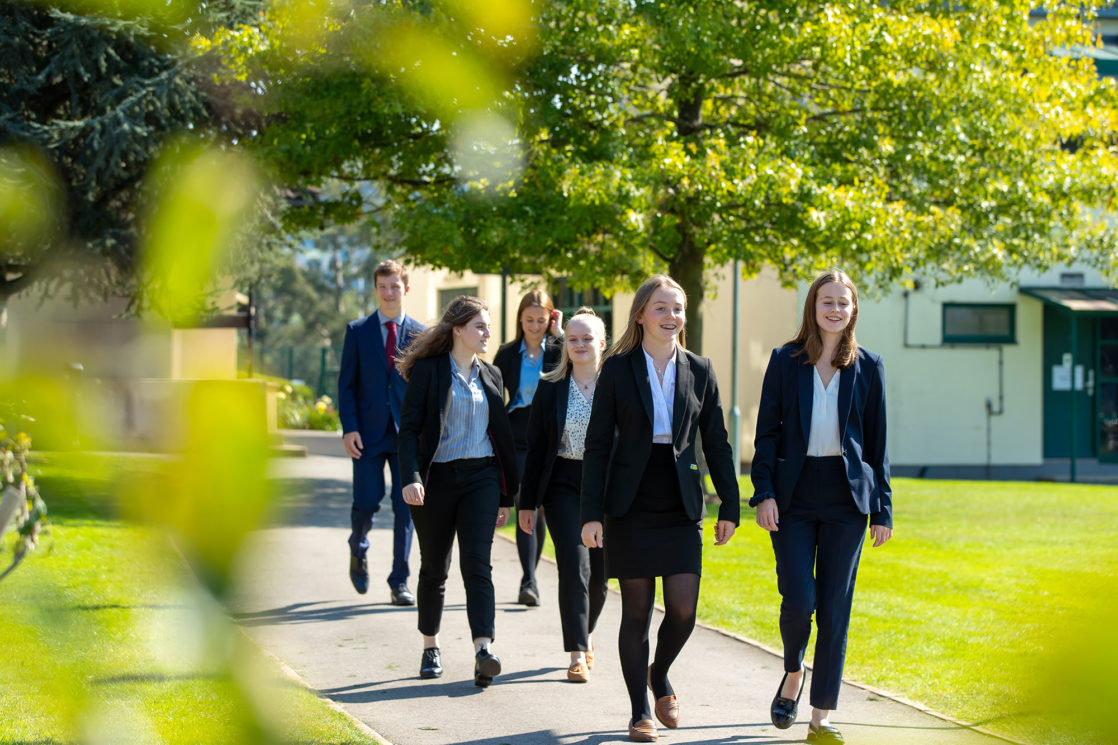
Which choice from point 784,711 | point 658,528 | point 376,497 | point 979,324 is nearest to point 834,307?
point 658,528

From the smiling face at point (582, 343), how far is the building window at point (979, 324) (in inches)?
784

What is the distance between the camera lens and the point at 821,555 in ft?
16.3

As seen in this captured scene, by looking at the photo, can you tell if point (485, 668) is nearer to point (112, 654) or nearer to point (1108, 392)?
point (112, 654)

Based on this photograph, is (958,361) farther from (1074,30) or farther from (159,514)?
(159,514)

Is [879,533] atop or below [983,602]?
atop

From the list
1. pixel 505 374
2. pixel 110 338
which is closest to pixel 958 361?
pixel 505 374

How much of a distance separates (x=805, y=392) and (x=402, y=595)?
3624 millimetres

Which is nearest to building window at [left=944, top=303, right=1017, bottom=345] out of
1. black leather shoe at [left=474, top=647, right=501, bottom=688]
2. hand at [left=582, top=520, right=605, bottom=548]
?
black leather shoe at [left=474, top=647, right=501, bottom=688]

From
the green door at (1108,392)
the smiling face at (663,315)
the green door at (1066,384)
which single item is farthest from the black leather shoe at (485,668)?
the green door at (1108,392)

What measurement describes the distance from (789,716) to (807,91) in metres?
11.3

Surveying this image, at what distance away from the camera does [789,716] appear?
4.91 m

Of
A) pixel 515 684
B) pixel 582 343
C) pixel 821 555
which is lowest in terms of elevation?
pixel 515 684

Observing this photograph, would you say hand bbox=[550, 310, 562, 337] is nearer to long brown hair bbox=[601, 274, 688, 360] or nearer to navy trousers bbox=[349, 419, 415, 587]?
navy trousers bbox=[349, 419, 415, 587]

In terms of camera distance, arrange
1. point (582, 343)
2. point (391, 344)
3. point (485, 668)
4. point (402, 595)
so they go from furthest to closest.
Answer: point (402, 595), point (391, 344), point (582, 343), point (485, 668)
